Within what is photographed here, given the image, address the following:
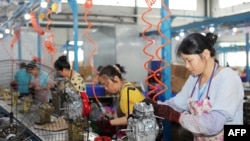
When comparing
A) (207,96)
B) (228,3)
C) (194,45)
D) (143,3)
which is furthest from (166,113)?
(228,3)

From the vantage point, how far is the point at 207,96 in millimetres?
1921

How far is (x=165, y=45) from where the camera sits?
10.3ft

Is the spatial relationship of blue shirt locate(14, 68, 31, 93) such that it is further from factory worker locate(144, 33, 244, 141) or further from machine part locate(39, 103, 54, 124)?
factory worker locate(144, 33, 244, 141)

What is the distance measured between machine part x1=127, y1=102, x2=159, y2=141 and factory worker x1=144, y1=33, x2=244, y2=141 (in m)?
0.10

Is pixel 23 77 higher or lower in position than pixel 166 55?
lower

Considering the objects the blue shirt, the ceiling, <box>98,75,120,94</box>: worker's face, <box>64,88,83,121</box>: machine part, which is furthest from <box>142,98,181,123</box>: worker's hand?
the blue shirt

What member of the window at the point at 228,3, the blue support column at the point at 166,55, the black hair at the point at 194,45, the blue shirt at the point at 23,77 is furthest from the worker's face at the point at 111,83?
the window at the point at 228,3

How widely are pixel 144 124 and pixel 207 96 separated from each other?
17.1 inches

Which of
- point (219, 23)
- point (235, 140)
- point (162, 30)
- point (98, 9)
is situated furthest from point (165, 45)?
point (98, 9)

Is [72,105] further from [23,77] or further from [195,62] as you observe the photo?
[23,77]

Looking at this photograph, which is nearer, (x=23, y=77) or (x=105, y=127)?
(x=105, y=127)

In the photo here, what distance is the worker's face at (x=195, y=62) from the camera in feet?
5.97

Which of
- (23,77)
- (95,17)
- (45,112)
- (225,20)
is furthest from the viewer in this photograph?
(95,17)

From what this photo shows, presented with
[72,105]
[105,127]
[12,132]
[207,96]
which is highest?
[207,96]
